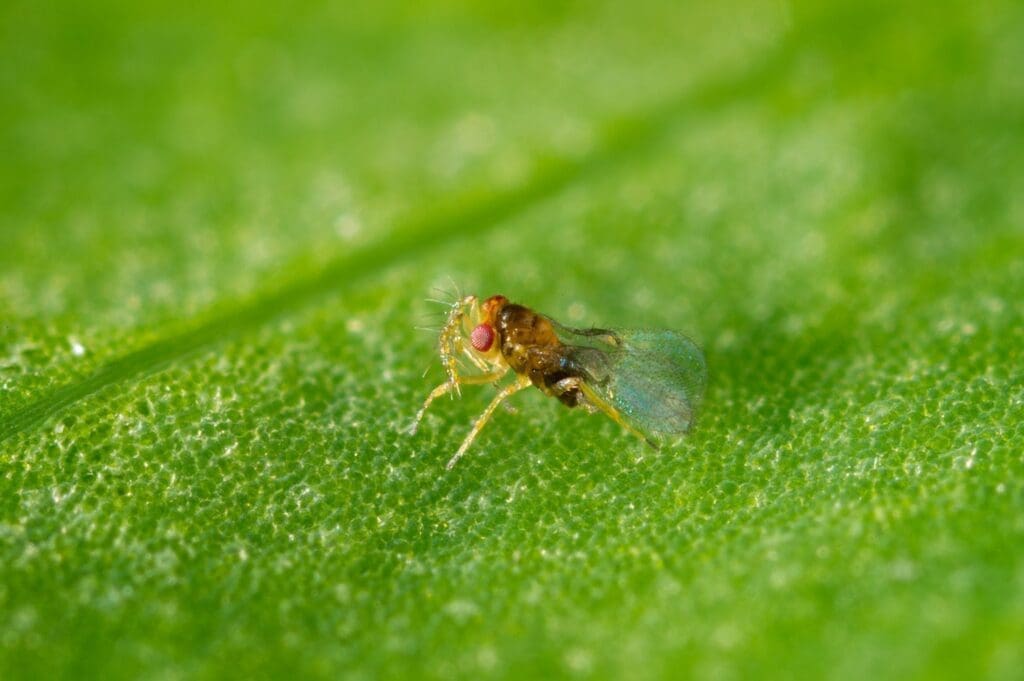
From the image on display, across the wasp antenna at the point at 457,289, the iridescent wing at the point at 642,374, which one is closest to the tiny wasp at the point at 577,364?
the iridescent wing at the point at 642,374

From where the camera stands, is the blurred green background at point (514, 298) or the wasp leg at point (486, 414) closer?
the blurred green background at point (514, 298)

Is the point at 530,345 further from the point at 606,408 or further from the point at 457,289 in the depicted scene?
the point at 457,289

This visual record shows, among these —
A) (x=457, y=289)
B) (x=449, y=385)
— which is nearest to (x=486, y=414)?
(x=449, y=385)

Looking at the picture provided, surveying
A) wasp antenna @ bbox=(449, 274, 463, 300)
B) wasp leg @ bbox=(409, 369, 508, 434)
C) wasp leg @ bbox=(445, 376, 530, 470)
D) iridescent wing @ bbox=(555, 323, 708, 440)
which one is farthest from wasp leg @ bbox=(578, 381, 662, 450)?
wasp antenna @ bbox=(449, 274, 463, 300)

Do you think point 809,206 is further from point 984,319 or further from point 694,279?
point 984,319

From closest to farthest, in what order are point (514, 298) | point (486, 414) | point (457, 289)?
point (486, 414), point (457, 289), point (514, 298)

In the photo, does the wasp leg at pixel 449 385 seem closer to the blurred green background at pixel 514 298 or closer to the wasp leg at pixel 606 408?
the blurred green background at pixel 514 298

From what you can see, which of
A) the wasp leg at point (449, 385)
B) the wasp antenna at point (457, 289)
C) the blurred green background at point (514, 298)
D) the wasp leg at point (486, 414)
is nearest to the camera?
the blurred green background at point (514, 298)

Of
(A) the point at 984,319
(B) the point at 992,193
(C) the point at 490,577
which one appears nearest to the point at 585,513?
(C) the point at 490,577
